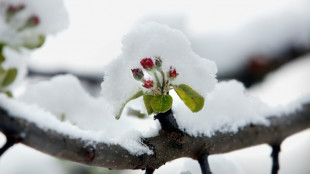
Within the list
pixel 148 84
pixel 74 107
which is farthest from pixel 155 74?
pixel 74 107

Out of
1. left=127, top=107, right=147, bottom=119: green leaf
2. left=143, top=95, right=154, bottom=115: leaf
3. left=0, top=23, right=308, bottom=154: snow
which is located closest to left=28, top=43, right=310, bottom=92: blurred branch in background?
left=0, top=23, right=308, bottom=154: snow

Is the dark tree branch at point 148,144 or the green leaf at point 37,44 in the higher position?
the green leaf at point 37,44

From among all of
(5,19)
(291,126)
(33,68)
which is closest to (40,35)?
(5,19)

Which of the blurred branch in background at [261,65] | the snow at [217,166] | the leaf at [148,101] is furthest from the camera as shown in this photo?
the blurred branch in background at [261,65]

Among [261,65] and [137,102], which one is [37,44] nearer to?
[137,102]

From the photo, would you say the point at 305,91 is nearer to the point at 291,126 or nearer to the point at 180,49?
the point at 291,126

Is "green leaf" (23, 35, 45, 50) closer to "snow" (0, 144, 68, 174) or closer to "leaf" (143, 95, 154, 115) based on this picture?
"leaf" (143, 95, 154, 115)

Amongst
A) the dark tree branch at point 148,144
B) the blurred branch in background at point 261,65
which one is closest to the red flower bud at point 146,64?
the dark tree branch at point 148,144

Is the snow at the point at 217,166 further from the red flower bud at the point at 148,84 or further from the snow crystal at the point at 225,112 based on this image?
the red flower bud at the point at 148,84
